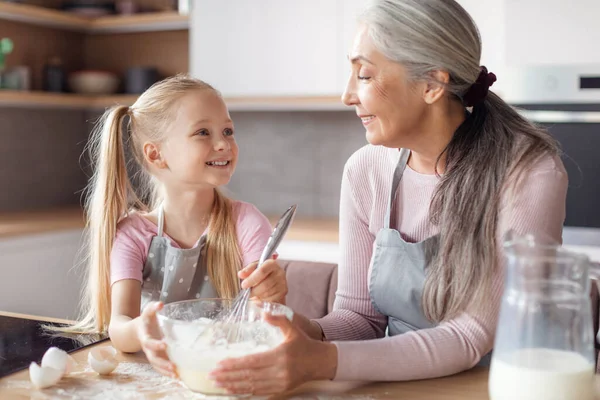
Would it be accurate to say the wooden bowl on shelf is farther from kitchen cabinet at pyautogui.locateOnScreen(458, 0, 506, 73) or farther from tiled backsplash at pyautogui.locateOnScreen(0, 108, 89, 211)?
kitchen cabinet at pyautogui.locateOnScreen(458, 0, 506, 73)

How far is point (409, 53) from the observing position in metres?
1.41

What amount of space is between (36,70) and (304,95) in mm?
1395

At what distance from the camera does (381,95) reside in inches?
57.0

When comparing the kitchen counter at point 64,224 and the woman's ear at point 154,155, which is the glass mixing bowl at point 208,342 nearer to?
the woman's ear at point 154,155

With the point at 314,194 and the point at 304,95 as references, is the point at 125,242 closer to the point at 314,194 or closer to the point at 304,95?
the point at 304,95

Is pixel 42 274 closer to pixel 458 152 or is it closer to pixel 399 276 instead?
pixel 399 276

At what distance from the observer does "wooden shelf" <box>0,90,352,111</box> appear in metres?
3.25

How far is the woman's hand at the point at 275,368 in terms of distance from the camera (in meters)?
1.04

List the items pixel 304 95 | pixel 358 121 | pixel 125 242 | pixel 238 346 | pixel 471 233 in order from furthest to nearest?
pixel 358 121
pixel 304 95
pixel 125 242
pixel 471 233
pixel 238 346

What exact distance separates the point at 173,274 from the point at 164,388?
1.87 ft

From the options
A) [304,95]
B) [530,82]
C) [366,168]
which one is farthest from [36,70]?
[366,168]

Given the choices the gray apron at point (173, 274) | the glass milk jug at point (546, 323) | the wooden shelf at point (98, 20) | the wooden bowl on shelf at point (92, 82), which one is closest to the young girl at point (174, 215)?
the gray apron at point (173, 274)

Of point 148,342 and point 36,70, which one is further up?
point 36,70

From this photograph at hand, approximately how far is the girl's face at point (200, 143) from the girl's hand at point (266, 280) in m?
0.38
